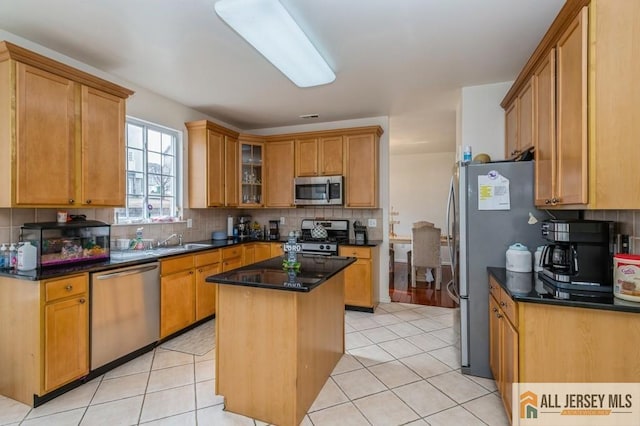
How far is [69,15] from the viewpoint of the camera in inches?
84.0

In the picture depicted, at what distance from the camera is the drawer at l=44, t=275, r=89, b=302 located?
207 centimetres

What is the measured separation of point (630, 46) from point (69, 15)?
129 inches

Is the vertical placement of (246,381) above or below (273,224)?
below

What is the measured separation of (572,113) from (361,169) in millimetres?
2714

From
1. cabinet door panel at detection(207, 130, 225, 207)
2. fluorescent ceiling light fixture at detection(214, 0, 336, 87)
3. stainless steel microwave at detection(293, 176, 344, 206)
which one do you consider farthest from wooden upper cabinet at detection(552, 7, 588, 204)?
cabinet door panel at detection(207, 130, 225, 207)

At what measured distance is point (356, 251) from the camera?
3986 mm

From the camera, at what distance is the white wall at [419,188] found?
723 centimetres

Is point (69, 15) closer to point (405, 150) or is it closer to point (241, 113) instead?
point (241, 113)

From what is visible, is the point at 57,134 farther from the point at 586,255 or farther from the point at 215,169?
the point at 586,255

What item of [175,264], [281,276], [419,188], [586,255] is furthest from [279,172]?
[419,188]

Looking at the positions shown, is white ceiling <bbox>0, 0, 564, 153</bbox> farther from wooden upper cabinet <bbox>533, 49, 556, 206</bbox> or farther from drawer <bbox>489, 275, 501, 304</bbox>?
drawer <bbox>489, 275, 501, 304</bbox>

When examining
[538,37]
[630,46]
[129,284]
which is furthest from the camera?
[129,284]

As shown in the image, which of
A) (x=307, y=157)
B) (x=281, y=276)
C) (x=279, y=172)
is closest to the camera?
(x=281, y=276)

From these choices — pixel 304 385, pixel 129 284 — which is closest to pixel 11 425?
pixel 129 284
